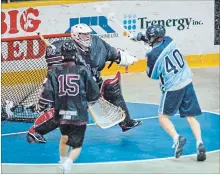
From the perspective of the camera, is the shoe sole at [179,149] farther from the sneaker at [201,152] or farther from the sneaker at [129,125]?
the sneaker at [129,125]

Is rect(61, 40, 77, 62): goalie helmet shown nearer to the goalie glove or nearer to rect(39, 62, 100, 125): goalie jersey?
rect(39, 62, 100, 125): goalie jersey

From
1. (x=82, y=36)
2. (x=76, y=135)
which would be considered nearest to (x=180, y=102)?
(x=82, y=36)

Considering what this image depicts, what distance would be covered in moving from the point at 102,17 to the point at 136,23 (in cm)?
59

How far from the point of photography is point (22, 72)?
41.9ft

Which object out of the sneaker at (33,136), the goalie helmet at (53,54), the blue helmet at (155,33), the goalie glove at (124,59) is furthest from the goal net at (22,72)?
the blue helmet at (155,33)

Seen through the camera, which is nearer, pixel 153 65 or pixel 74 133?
pixel 74 133

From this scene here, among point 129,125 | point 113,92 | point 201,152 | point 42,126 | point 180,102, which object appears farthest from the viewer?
point 129,125

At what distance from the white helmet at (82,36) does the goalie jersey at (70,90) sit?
1.29 metres

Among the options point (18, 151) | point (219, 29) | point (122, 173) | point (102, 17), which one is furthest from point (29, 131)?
point (219, 29)

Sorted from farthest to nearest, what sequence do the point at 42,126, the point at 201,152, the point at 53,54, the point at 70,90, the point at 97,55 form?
the point at 97,55
the point at 42,126
the point at 53,54
the point at 201,152
the point at 70,90

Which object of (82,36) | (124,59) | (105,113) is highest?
(82,36)

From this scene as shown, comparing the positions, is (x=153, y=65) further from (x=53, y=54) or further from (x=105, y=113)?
(x=105, y=113)

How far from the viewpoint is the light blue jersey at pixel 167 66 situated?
10.1m

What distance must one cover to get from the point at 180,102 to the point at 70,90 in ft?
5.66
